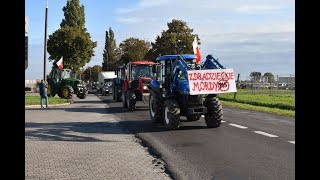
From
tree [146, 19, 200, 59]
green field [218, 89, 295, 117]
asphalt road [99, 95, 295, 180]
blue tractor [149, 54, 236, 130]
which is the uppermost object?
tree [146, 19, 200, 59]

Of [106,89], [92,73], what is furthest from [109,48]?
[106,89]

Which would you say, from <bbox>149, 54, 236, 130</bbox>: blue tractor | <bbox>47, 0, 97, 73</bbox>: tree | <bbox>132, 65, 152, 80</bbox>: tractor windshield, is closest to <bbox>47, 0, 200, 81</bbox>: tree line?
<bbox>47, 0, 97, 73</bbox>: tree

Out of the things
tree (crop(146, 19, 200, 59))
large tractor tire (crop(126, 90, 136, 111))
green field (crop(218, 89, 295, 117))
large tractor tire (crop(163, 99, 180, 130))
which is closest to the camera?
large tractor tire (crop(163, 99, 180, 130))

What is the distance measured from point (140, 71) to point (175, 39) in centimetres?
3889

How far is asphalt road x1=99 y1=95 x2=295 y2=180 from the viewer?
→ 7082mm

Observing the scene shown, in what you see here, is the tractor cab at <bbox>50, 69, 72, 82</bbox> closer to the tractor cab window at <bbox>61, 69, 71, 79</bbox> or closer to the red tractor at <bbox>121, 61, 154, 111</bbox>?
the tractor cab window at <bbox>61, 69, 71, 79</bbox>

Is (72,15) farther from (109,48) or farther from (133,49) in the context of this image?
(109,48)

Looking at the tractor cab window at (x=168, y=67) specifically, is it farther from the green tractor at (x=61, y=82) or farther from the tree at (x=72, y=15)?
the tree at (x=72, y=15)

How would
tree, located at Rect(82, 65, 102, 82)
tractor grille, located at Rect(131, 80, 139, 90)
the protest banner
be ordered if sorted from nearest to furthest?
the protest banner < tractor grille, located at Rect(131, 80, 139, 90) < tree, located at Rect(82, 65, 102, 82)

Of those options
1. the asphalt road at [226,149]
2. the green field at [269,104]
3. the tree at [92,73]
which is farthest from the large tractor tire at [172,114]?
the tree at [92,73]

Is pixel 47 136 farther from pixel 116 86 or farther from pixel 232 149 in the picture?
pixel 116 86

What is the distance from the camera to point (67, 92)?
33812 mm

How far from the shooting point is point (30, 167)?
25.1 feet

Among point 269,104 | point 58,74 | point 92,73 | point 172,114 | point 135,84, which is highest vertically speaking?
point 92,73
